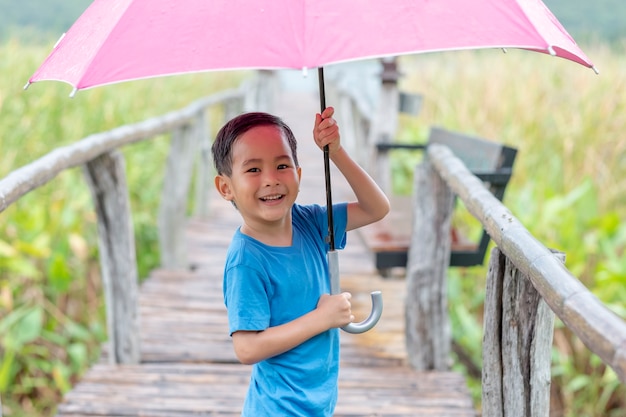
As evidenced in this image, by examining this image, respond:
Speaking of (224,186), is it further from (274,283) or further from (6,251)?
(6,251)

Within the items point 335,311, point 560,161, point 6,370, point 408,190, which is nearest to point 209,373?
point 6,370

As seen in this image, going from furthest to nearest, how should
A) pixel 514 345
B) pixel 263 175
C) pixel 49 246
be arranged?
pixel 49 246, pixel 514 345, pixel 263 175

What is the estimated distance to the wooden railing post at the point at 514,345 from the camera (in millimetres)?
1950

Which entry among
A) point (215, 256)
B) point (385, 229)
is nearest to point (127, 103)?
point (215, 256)

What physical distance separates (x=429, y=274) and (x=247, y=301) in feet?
6.14

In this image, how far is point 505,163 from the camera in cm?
360

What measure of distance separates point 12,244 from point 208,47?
3.41 m

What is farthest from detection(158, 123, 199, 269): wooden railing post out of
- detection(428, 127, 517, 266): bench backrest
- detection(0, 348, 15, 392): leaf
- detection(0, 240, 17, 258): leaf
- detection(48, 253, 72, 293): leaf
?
detection(428, 127, 517, 266): bench backrest

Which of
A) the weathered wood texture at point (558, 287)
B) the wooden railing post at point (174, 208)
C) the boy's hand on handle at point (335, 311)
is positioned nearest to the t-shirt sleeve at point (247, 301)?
the boy's hand on handle at point (335, 311)

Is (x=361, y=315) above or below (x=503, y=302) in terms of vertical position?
below

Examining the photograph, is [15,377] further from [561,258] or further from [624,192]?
[624,192]

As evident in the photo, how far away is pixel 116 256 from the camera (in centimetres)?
355

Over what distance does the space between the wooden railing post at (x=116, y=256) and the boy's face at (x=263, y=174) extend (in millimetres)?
1832

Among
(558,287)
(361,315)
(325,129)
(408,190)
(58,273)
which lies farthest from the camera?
(408,190)
